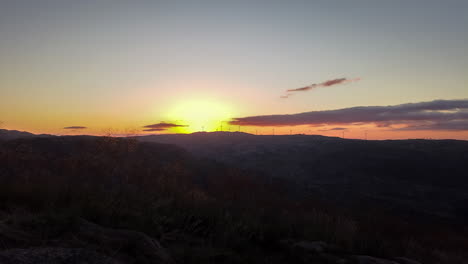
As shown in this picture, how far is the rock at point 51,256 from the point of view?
113 inches

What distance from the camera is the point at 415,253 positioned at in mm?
7238

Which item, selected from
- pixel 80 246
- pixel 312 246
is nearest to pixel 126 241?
pixel 80 246

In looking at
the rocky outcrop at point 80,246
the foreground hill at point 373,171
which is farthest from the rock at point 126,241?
the foreground hill at point 373,171

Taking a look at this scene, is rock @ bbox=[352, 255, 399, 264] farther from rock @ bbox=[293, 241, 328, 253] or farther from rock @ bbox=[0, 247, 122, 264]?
rock @ bbox=[0, 247, 122, 264]

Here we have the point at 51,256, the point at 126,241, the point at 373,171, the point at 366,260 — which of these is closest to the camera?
the point at 51,256

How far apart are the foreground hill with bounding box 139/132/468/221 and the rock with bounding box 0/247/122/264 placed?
17.9 meters

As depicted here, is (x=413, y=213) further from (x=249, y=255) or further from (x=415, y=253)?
(x=249, y=255)

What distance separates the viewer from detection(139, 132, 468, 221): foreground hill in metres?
22.4

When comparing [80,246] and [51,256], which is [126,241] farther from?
[51,256]

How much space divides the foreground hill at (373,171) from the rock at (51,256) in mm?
17945

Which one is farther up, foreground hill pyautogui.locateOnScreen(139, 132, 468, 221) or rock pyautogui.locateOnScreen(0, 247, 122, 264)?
rock pyautogui.locateOnScreen(0, 247, 122, 264)

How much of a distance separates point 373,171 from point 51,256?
113ft

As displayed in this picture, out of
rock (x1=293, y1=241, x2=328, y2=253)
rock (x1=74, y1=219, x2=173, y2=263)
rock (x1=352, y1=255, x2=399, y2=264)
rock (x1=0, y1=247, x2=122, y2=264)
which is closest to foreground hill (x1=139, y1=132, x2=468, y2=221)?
rock (x1=293, y1=241, x2=328, y2=253)

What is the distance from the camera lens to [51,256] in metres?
3.05
